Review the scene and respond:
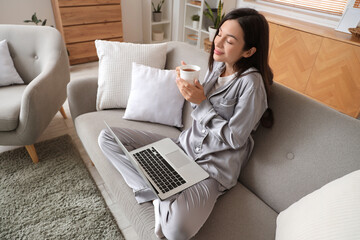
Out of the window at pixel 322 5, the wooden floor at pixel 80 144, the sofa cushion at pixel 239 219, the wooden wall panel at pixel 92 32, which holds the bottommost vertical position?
the wooden floor at pixel 80 144

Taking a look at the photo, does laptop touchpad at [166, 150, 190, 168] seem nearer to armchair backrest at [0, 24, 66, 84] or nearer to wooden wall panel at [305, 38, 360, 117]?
armchair backrest at [0, 24, 66, 84]

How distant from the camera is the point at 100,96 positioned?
1.61 m

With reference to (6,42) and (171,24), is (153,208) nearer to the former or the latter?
(6,42)

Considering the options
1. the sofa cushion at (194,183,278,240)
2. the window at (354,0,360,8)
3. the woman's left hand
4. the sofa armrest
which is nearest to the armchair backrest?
the sofa armrest

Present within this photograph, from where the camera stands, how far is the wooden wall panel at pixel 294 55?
2.59 metres

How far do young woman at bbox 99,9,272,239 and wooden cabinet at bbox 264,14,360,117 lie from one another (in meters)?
1.77

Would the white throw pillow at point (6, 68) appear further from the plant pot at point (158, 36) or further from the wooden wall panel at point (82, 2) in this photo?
the plant pot at point (158, 36)

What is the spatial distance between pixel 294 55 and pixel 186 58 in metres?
1.69

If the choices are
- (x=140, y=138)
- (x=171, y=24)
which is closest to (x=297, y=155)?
(x=140, y=138)

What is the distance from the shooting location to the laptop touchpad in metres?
1.16

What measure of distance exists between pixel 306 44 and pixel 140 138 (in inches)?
86.4

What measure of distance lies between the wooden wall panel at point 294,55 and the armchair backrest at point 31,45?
2.26 m

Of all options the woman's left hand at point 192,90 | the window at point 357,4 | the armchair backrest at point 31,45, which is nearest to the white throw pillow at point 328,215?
the woman's left hand at point 192,90

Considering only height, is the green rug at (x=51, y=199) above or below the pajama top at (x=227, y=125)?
below
